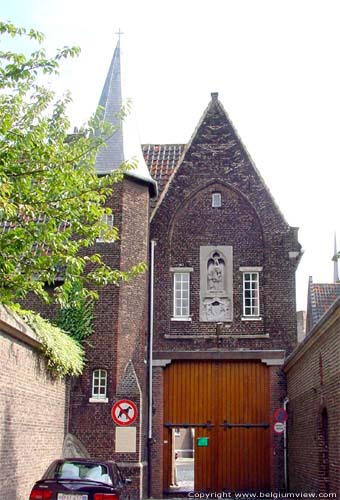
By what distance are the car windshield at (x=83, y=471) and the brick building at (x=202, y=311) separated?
9731 millimetres

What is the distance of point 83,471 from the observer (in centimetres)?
1450

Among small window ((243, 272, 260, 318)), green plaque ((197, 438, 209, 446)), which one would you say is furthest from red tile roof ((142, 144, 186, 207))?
green plaque ((197, 438, 209, 446))

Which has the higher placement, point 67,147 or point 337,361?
point 67,147

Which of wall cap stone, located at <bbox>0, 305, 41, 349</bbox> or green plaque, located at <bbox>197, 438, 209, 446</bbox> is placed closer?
wall cap stone, located at <bbox>0, 305, 41, 349</bbox>

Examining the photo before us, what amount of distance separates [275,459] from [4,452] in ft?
40.5

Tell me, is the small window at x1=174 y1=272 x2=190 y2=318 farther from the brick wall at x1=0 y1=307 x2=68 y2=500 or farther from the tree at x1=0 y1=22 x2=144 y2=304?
the tree at x1=0 y1=22 x2=144 y2=304

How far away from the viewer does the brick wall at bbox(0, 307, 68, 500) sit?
16.4 meters

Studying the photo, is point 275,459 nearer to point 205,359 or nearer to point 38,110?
point 205,359

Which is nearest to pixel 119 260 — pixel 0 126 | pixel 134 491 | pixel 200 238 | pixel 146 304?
pixel 146 304

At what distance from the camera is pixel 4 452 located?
54.1 feet

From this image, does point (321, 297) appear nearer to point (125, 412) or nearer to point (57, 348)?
point (57, 348)

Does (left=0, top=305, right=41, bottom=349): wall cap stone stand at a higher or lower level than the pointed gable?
lower

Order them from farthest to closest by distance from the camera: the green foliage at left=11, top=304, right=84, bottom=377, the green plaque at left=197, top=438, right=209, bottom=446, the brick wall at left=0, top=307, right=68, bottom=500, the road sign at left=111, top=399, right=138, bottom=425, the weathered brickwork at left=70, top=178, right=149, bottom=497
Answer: the green plaque at left=197, top=438, right=209, bottom=446 → the weathered brickwork at left=70, top=178, right=149, bottom=497 → the green foliage at left=11, top=304, right=84, bottom=377 → the road sign at left=111, top=399, right=138, bottom=425 → the brick wall at left=0, top=307, right=68, bottom=500

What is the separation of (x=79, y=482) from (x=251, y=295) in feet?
49.1
